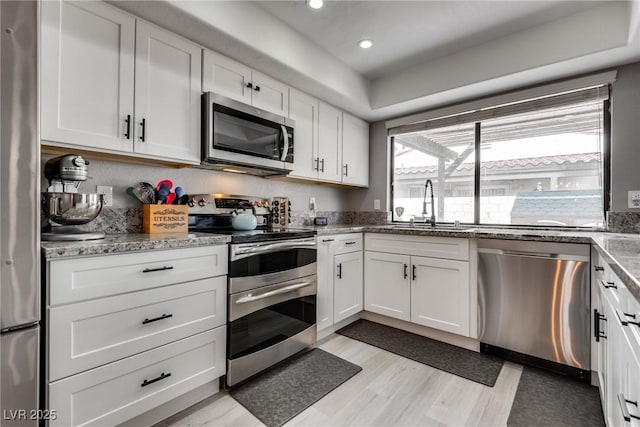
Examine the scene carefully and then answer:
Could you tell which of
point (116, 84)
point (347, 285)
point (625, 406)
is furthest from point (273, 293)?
point (625, 406)

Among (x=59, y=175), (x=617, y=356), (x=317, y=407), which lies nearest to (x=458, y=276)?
(x=617, y=356)

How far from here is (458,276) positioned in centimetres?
239

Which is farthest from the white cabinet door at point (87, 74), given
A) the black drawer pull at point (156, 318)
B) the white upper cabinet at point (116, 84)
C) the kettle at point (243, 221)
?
the black drawer pull at point (156, 318)

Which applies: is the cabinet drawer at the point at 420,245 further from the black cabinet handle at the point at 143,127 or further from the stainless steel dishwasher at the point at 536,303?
the black cabinet handle at the point at 143,127

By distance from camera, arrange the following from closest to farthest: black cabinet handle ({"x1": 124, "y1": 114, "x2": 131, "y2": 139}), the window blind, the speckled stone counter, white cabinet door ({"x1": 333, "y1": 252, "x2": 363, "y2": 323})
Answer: the speckled stone counter → black cabinet handle ({"x1": 124, "y1": 114, "x2": 131, "y2": 139}) → the window blind → white cabinet door ({"x1": 333, "y1": 252, "x2": 363, "y2": 323})

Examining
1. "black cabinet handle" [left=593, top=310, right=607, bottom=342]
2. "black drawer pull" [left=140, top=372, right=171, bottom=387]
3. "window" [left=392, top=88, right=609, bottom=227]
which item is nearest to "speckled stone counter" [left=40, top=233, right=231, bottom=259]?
"black drawer pull" [left=140, top=372, right=171, bottom=387]

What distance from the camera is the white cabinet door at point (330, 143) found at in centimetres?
295

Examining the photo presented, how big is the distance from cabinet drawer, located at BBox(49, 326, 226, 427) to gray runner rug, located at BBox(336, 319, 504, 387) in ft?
4.34

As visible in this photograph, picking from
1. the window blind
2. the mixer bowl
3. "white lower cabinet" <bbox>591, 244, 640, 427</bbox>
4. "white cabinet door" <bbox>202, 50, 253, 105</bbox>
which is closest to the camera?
"white lower cabinet" <bbox>591, 244, 640, 427</bbox>

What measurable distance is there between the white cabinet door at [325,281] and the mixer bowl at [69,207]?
1.49 metres

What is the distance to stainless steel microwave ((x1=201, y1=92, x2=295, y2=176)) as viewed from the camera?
2.00m

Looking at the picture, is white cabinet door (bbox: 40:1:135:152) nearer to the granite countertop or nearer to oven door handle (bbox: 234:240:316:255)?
the granite countertop

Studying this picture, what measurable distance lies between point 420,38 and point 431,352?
8.17ft

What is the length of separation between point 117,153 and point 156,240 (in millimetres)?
583
